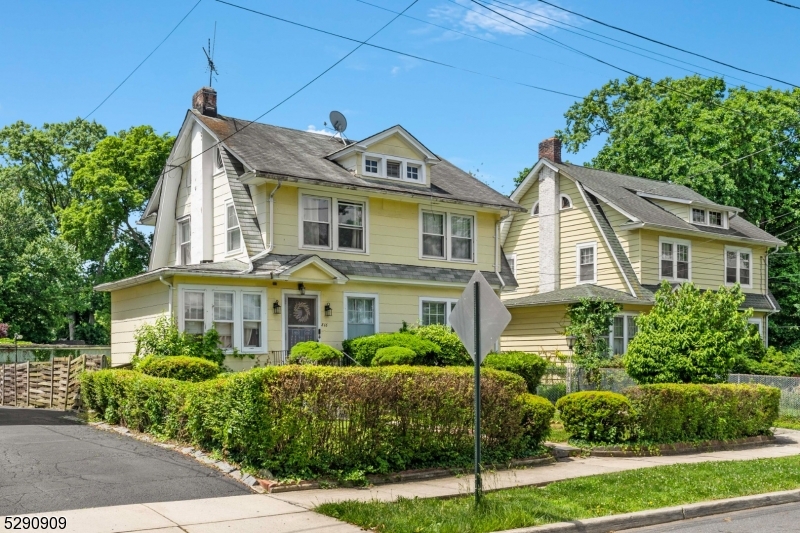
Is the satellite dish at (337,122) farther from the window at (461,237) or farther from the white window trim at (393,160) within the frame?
the window at (461,237)

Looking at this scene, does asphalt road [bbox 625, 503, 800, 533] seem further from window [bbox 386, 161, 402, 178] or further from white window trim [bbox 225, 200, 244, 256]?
window [bbox 386, 161, 402, 178]

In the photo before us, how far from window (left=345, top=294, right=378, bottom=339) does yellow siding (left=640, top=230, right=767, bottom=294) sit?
12060 mm

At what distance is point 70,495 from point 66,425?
778 centimetres

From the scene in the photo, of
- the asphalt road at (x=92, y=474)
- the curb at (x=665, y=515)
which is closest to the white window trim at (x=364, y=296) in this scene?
the asphalt road at (x=92, y=474)

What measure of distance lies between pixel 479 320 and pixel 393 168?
51.5ft

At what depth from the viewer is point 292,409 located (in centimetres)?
1160

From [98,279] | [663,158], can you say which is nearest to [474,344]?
[663,158]

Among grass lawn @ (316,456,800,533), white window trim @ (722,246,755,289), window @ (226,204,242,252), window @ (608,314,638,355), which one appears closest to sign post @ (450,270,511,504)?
grass lawn @ (316,456,800,533)

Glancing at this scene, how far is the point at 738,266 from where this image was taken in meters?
35.3

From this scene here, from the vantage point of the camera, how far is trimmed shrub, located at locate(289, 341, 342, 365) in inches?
809

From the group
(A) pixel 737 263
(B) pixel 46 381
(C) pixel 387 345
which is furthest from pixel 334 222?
(A) pixel 737 263

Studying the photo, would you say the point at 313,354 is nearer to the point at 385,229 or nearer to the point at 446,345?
the point at 446,345

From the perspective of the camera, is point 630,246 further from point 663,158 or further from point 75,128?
point 75,128

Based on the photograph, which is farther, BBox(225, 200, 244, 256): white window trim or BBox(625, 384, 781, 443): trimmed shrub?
BBox(225, 200, 244, 256): white window trim
